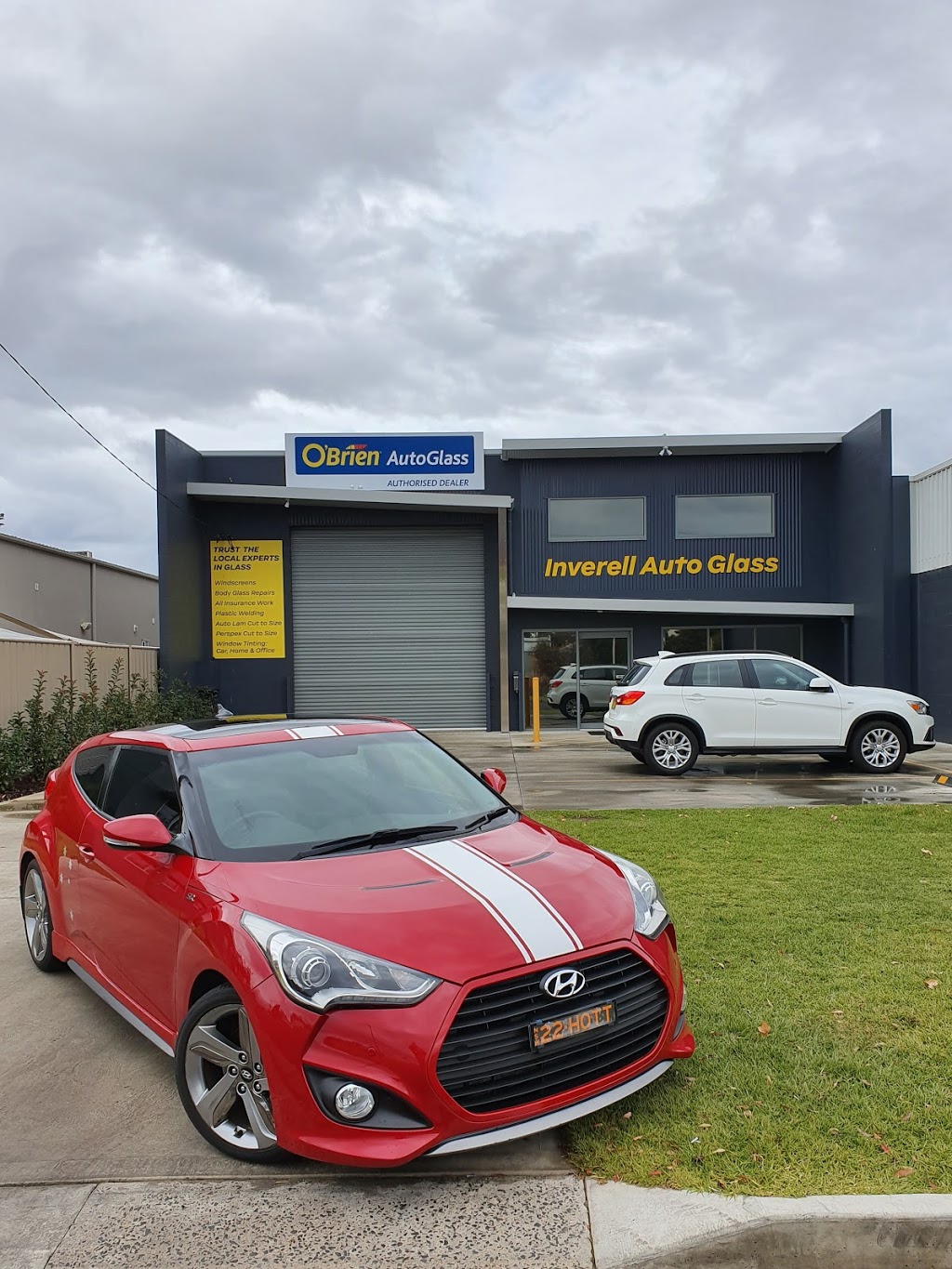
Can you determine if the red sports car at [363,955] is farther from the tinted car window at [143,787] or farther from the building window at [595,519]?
the building window at [595,519]

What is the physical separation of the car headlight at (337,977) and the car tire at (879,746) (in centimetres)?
1178

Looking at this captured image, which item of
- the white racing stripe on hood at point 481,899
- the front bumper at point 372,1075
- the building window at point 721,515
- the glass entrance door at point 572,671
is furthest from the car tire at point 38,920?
the building window at point 721,515

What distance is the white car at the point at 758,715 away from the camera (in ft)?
44.1

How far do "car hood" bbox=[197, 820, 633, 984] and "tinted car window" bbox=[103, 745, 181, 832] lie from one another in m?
0.61

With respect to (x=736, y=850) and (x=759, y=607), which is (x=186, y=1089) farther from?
(x=759, y=607)

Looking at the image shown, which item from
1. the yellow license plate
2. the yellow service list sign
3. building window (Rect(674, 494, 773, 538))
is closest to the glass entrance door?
Answer: building window (Rect(674, 494, 773, 538))

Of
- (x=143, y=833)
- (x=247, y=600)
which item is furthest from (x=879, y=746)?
(x=247, y=600)

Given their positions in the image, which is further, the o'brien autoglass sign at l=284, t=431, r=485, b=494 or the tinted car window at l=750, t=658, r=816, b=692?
the o'brien autoglass sign at l=284, t=431, r=485, b=494

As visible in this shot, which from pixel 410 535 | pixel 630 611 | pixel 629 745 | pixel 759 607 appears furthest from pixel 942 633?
pixel 410 535

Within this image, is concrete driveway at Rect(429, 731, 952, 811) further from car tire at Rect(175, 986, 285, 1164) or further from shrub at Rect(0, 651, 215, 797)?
car tire at Rect(175, 986, 285, 1164)

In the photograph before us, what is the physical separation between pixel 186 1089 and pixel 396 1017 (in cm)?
100

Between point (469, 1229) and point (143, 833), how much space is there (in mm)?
1835

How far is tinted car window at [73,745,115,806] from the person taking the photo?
197 inches

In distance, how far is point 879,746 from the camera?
13.5 metres
